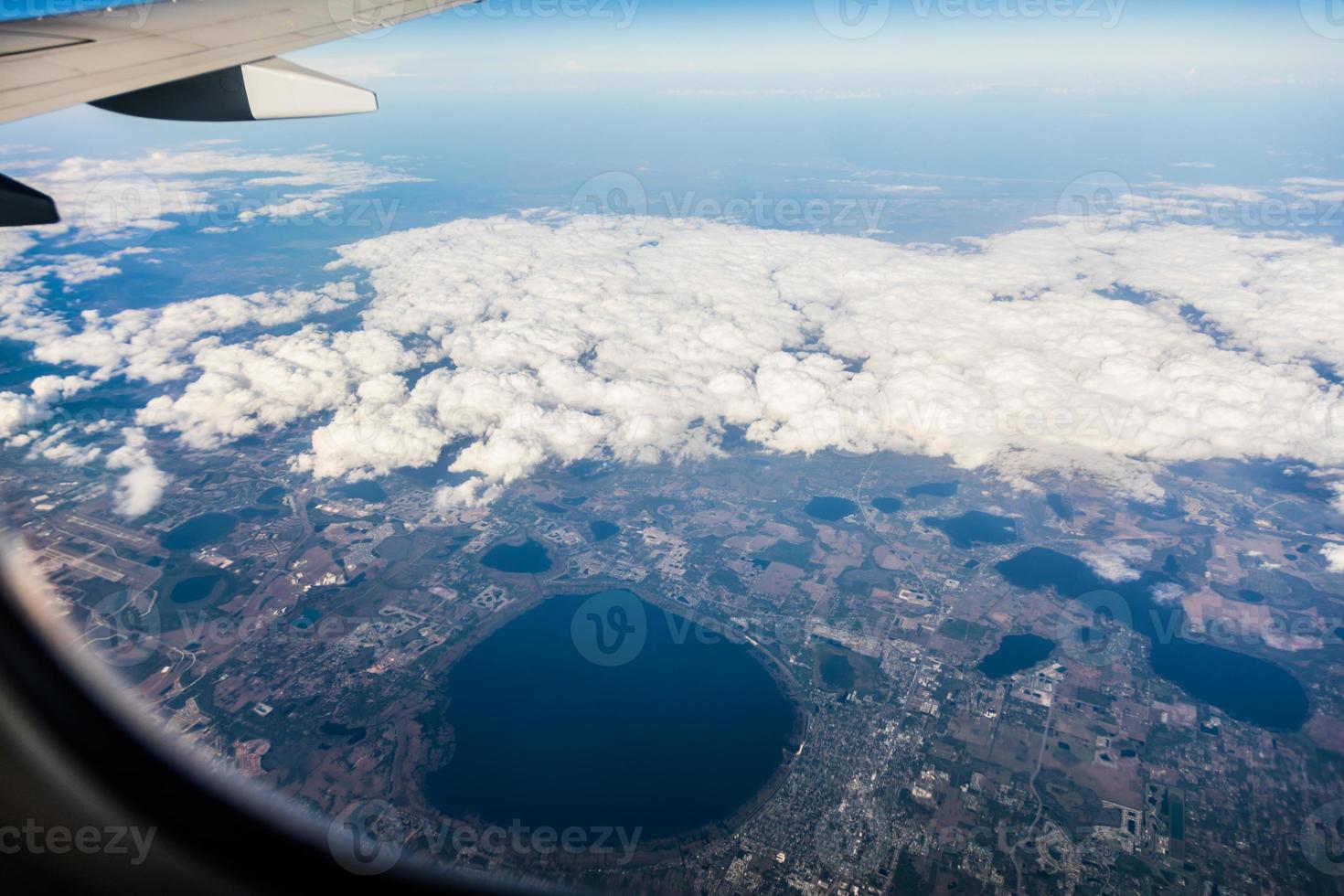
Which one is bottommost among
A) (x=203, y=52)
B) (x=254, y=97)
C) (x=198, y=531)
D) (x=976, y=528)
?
(x=976, y=528)

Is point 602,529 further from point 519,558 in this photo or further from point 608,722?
point 608,722

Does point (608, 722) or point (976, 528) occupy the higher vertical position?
point (976, 528)

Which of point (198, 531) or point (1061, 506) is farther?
point (1061, 506)

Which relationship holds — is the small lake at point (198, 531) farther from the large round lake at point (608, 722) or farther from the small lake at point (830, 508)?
the small lake at point (830, 508)

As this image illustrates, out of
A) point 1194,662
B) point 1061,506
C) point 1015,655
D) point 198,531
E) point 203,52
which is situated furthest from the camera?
point 1061,506

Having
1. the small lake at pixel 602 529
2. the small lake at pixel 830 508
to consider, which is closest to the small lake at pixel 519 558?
the small lake at pixel 602 529

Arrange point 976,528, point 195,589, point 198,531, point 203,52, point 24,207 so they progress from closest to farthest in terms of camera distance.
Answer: point 24,207, point 203,52, point 195,589, point 198,531, point 976,528

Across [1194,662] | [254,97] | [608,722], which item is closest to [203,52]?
[254,97]
